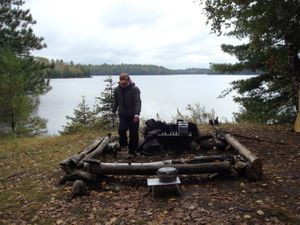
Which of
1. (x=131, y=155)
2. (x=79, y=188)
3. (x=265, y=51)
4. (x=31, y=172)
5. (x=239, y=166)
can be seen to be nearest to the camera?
(x=79, y=188)

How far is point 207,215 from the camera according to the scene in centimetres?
532

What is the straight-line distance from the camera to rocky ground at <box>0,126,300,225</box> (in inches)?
208

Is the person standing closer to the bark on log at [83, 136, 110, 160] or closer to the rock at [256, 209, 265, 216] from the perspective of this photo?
the bark on log at [83, 136, 110, 160]

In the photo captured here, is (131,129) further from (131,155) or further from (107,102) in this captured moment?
(107,102)

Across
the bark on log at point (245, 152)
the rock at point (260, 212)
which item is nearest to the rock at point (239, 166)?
the bark on log at point (245, 152)

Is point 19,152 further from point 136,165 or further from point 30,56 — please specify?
point 30,56

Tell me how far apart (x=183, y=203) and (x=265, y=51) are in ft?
29.3

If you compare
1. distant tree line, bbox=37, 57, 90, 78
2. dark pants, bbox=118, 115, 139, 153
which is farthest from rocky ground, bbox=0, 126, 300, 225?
distant tree line, bbox=37, 57, 90, 78

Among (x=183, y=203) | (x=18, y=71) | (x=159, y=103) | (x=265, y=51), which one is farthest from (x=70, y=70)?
(x=183, y=203)

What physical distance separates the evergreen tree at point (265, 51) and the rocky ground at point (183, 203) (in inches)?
192

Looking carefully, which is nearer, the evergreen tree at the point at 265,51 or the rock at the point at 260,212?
the rock at the point at 260,212

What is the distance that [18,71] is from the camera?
1978 cm

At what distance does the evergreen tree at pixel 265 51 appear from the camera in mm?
10562

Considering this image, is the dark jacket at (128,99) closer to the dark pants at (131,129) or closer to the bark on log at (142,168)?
the dark pants at (131,129)
